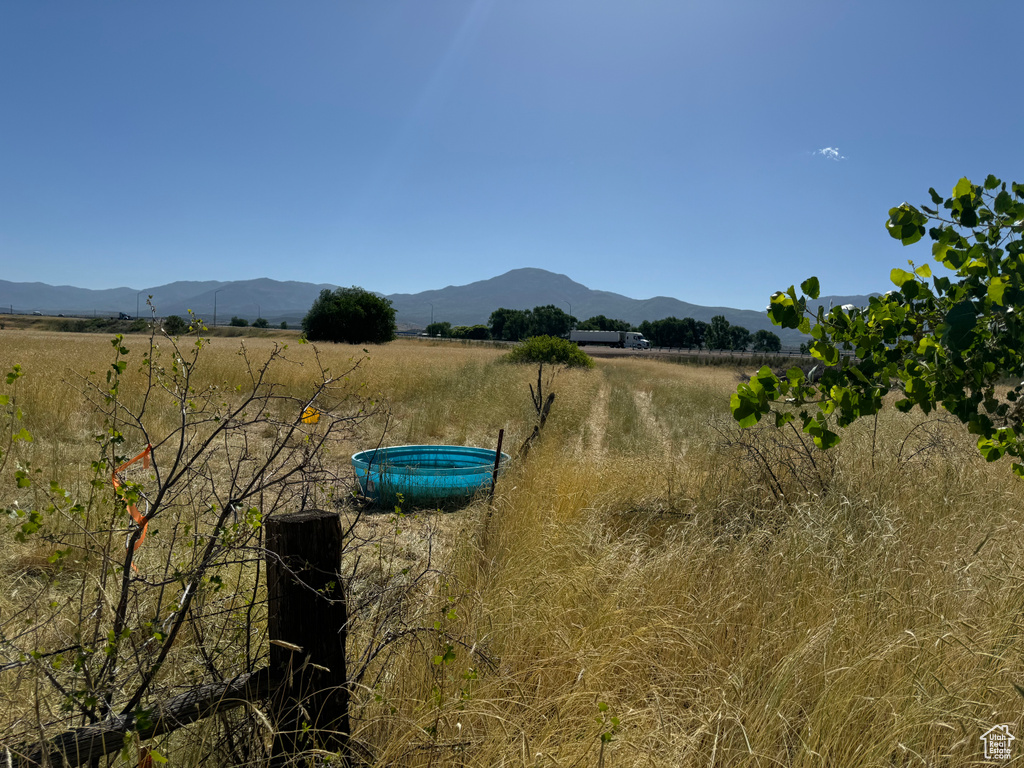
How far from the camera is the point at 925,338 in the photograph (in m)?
2.19

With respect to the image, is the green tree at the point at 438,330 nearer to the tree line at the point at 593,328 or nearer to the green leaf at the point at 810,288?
the tree line at the point at 593,328

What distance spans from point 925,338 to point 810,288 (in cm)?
45

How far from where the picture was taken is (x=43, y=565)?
420cm

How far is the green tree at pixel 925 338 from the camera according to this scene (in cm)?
203

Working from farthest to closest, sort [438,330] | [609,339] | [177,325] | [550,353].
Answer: [438,330]
[609,339]
[550,353]
[177,325]

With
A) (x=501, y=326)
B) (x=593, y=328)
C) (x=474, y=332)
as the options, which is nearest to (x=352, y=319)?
(x=474, y=332)

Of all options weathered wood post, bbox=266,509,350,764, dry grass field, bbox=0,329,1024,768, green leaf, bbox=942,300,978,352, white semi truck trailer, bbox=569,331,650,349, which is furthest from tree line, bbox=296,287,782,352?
green leaf, bbox=942,300,978,352

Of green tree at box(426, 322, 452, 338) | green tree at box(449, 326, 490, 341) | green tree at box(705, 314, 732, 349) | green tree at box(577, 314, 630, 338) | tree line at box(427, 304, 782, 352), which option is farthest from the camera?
green tree at box(577, 314, 630, 338)

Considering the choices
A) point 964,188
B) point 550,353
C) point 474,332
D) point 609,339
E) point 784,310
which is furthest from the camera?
point 474,332

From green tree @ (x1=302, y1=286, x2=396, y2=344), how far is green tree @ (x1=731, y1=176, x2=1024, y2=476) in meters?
58.5

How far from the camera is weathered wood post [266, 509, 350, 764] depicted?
6.06ft

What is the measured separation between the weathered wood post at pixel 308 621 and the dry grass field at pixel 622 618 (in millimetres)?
120

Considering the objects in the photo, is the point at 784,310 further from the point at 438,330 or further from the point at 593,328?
the point at 593,328

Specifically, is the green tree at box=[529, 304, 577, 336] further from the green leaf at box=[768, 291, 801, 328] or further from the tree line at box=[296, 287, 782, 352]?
the green leaf at box=[768, 291, 801, 328]
